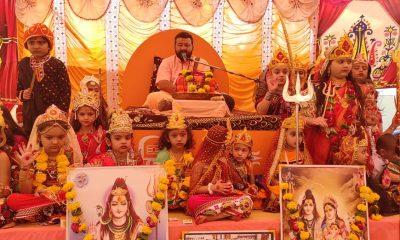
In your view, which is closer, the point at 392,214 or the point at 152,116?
the point at 392,214

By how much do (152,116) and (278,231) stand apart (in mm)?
1600

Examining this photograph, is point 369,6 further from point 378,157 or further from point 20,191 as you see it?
point 20,191

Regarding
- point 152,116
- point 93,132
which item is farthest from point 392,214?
point 93,132

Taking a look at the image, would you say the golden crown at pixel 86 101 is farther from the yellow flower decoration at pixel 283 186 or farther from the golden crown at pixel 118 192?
the yellow flower decoration at pixel 283 186

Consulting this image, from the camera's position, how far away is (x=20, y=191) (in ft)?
12.3

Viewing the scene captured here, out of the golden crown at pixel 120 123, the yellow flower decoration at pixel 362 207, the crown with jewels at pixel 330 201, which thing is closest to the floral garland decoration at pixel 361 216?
the yellow flower decoration at pixel 362 207

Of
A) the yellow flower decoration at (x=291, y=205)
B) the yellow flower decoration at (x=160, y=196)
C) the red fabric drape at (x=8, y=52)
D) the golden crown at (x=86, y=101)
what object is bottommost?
the yellow flower decoration at (x=291, y=205)

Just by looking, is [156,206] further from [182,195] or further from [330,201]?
[330,201]

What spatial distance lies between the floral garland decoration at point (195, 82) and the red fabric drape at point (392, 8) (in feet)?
14.5

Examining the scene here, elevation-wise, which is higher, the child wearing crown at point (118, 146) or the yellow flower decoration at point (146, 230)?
the child wearing crown at point (118, 146)

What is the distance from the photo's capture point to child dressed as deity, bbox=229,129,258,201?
4.04m

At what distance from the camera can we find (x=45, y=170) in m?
3.75

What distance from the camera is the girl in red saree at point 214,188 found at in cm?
373

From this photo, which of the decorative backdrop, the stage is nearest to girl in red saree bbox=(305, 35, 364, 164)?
the stage
